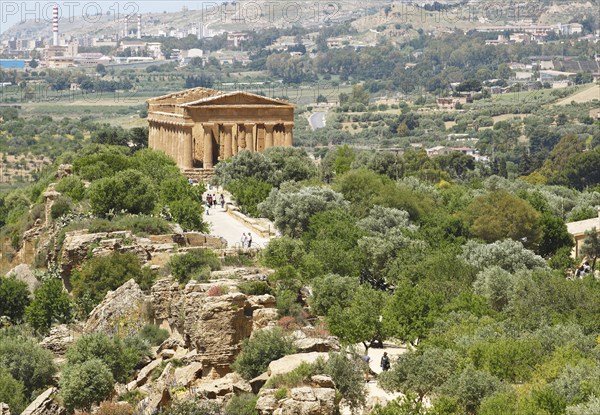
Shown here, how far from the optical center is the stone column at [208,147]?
79938mm

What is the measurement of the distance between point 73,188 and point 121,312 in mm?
22067

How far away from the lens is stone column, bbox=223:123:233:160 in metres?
80.2

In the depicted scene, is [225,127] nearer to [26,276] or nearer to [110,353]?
[26,276]

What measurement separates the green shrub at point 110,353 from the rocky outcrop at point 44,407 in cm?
91

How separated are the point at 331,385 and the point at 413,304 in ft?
29.5

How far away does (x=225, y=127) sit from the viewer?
3204 inches

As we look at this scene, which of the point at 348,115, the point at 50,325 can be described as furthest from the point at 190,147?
the point at 348,115

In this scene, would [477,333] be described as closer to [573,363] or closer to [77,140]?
[573,363]

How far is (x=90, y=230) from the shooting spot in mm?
43781

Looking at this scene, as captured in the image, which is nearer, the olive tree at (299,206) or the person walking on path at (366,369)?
the person walking on path at (366,369)

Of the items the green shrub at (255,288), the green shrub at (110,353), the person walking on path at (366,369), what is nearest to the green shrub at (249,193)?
the green shrub at (255,288)

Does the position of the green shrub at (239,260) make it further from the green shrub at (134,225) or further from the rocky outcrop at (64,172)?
the rocky outcrop at (64,172)

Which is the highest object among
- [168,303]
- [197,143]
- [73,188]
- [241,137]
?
[168,303]

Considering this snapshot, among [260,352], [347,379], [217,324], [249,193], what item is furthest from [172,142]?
[347,379]
